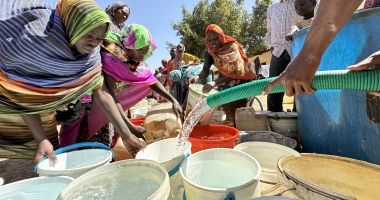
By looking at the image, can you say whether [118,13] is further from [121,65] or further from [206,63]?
[121,65]

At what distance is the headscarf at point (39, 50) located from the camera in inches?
67.4

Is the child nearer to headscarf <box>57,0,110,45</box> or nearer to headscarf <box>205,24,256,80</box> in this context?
headscarf <box>205,24,256,80</box>

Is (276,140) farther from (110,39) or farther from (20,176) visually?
(20,176)

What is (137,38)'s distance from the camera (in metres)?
2.35

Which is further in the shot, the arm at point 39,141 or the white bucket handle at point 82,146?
the white bucket handle at point 82,146

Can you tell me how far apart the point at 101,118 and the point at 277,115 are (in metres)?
1.60

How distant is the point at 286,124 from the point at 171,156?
1.37 m

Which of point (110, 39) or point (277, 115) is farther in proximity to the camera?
point (277, 115)

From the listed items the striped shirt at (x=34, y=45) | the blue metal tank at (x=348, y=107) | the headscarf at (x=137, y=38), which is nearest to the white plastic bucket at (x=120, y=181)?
the striped shirt at (x=34, y=45)

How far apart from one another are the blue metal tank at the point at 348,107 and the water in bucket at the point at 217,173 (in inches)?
32.4

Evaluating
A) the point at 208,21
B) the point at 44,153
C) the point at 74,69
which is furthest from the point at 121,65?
the point at 208,21

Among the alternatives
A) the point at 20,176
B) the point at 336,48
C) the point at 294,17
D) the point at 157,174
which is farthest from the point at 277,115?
the point at 20,176

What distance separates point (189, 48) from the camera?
21391mm

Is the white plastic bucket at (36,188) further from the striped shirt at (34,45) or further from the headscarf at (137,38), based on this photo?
the headscarf at (137,38)
